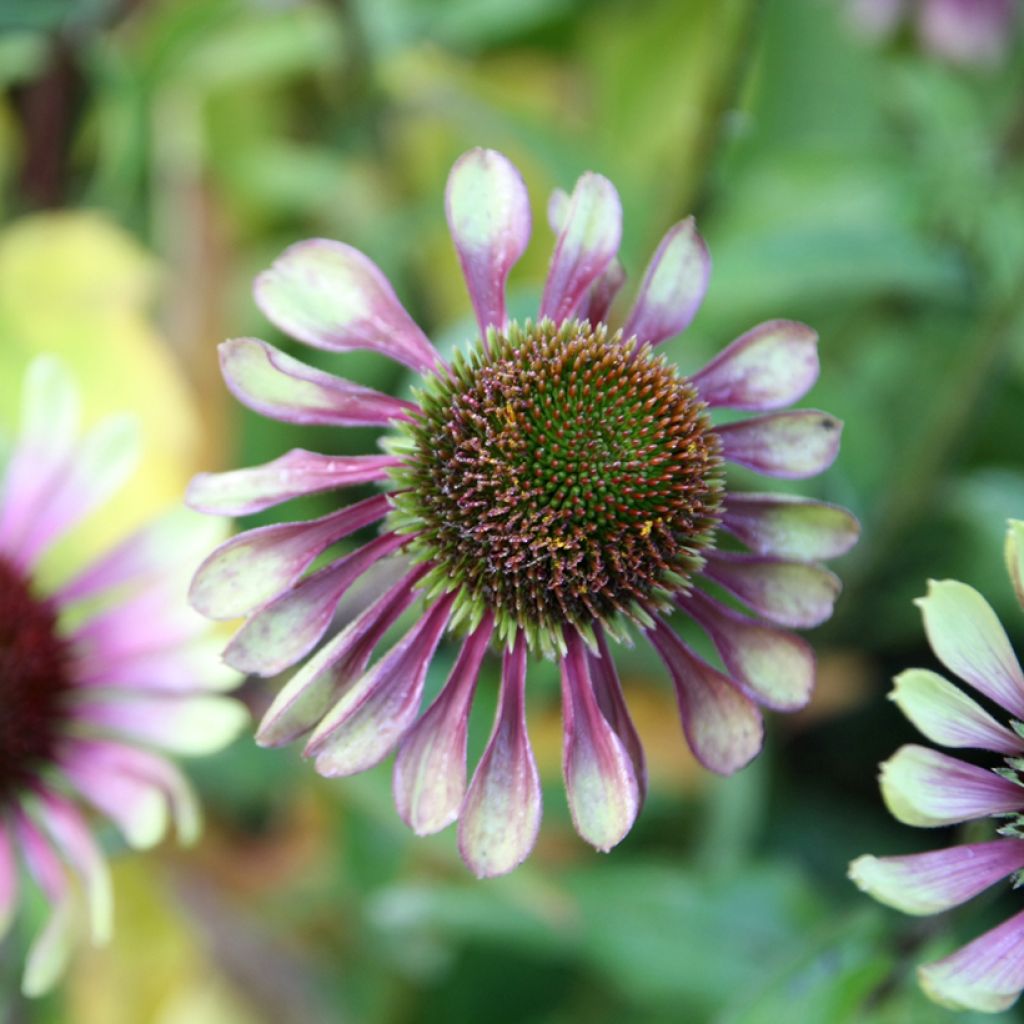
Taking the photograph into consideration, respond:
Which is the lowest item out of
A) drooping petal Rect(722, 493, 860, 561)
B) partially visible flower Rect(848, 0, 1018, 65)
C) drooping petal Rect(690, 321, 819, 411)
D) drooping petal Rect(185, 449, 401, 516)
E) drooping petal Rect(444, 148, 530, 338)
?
drooping petal Rect(722, 493, 860, 561)

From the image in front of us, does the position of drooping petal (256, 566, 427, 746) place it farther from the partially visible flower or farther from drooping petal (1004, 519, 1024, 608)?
the partially visible flower

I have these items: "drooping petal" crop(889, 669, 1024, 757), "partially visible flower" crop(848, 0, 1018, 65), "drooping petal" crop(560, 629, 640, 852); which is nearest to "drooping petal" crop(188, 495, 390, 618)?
"drooping petal" crop(560, 629, 640, 852)

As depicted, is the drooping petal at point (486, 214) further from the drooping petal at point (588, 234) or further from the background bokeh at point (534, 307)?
the background bokeh at point (534, 307)

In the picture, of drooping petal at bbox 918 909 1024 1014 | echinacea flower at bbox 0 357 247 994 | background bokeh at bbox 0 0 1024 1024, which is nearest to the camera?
drooping petal at bbox 918 909 1024 1014

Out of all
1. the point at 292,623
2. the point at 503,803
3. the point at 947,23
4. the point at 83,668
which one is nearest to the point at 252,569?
the point at 292,623

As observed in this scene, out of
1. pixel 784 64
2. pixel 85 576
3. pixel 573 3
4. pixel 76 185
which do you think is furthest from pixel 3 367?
pixel 784 64

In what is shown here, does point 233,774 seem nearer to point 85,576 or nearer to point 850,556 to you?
point 85,576
